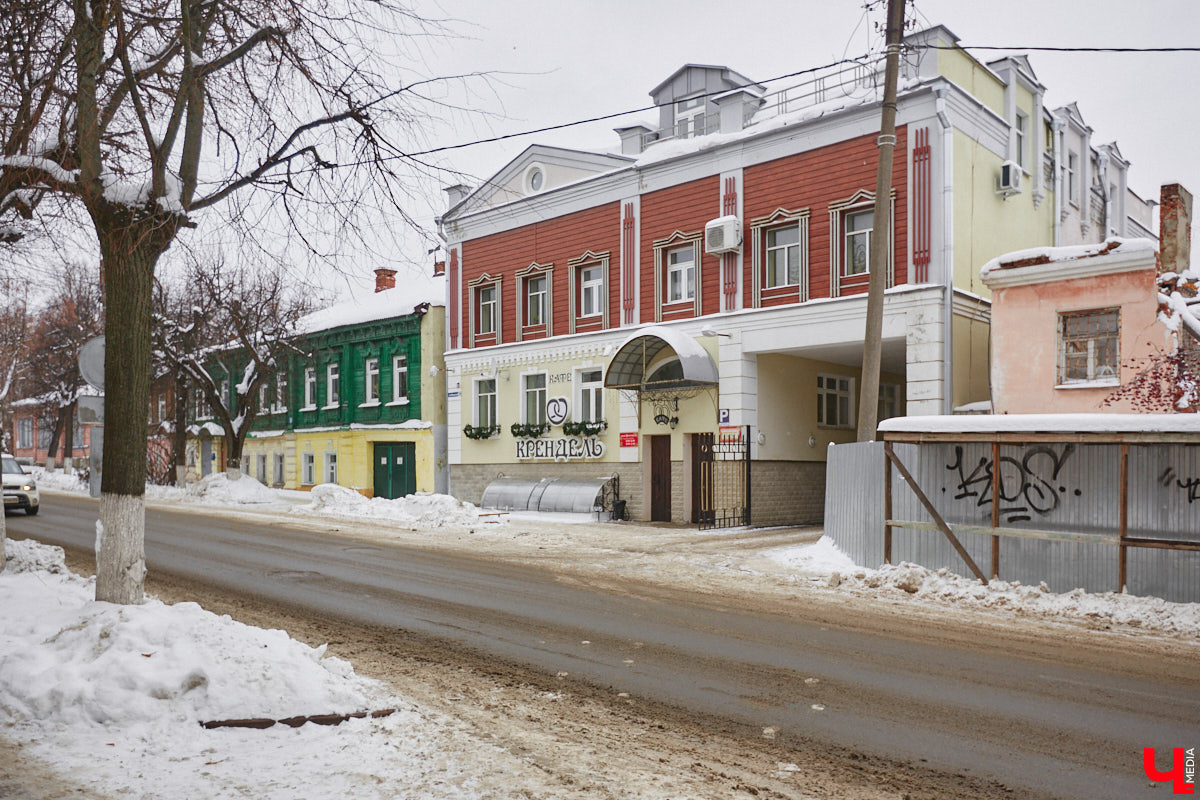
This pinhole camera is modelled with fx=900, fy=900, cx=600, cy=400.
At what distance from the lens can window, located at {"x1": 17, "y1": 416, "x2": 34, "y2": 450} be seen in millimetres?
67062

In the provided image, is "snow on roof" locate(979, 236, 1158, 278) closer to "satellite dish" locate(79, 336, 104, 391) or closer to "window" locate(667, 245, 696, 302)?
"window" locate(667, 245, 696, 302)

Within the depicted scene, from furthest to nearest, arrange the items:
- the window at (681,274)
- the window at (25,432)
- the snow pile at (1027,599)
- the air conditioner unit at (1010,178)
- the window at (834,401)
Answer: the window at (25,432) → the window at (834,401) → the window at (681,274) → the air conditioner unit at (1010,178) → the snow pile at (1027,599)

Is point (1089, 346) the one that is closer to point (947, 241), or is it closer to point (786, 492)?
point (947, 241)

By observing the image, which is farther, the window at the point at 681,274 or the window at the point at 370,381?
the window at the point at 370,381

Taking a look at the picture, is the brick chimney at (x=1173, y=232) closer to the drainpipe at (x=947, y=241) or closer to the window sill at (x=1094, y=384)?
the window sill at (x=1094, y=384)

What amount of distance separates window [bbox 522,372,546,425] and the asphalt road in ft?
45.9

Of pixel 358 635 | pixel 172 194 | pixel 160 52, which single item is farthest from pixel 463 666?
pixel 160 52

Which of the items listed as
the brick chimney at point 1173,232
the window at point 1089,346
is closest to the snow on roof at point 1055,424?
the window at point 1089,346

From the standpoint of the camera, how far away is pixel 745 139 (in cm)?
2183

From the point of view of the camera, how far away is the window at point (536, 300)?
1066 inches

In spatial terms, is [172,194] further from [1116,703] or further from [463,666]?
[1116,703]

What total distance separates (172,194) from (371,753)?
4.62 metres

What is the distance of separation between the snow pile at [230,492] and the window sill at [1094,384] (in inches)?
942

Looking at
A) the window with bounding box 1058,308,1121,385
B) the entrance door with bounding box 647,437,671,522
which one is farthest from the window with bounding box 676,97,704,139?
the window with bounding box 1058,308,1121,385
